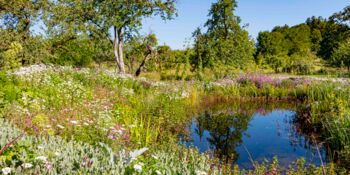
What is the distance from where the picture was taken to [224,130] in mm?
8102

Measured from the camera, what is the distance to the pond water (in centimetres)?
610

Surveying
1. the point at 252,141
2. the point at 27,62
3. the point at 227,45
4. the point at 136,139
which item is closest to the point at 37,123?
the point at 136,139

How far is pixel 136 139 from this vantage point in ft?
17.8

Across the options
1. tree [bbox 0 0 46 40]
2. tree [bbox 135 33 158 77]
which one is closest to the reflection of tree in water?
tree [bbox 135 33 158 77]

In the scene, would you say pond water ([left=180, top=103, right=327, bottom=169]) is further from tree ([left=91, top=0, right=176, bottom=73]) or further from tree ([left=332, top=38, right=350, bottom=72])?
tree ([left=332, top=38, right=350, bottom=72])

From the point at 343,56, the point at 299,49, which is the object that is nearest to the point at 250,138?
the point at 343,56

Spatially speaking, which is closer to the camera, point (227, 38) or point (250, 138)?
point (250, 138)

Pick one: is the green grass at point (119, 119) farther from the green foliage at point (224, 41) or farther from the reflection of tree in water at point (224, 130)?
the green foliage at point (224, 41)

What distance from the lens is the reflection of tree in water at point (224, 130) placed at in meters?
6.43

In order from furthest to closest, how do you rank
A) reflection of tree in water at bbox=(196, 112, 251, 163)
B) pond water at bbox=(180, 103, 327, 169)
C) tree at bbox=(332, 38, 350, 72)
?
1. tree at bbox=(332, 38, 350, 72)
2. reflection of tree in water at bbox=(196, 112, 251, 163)
3. pond water at bbox=(180, 103, 327, 169)

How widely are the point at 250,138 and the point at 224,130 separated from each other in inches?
30.2

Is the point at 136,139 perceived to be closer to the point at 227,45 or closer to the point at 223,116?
the point at 223,116

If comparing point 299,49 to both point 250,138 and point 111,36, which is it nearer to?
point 111,36

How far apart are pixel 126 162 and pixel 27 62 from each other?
58.9 ft
